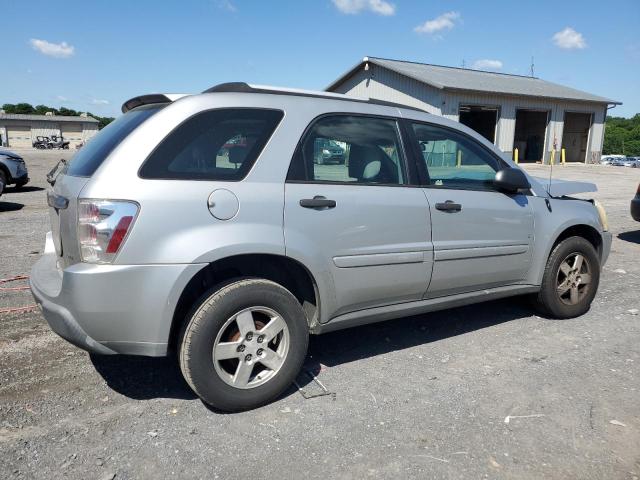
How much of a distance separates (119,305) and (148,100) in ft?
4.42

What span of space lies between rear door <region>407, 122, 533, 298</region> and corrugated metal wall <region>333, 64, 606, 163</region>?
69.8 feet

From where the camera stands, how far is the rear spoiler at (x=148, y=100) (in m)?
3.13

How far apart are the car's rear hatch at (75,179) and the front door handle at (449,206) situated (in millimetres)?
1982

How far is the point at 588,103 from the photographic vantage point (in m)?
32.1

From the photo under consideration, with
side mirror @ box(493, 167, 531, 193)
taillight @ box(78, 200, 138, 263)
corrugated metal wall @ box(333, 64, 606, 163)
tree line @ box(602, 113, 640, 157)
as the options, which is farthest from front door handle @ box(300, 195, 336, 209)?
tree line @ box(602, 113, 640, 157)

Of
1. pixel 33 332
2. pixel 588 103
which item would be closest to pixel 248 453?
pixel 33 332

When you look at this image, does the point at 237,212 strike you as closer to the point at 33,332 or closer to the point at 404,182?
the point at 404,182

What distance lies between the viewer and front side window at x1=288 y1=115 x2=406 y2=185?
329 centimetres

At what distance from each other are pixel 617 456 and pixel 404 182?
2.03 meters

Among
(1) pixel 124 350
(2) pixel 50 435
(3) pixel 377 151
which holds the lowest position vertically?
(2) pixel 50 435

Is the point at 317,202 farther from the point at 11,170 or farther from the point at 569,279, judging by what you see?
the point at 11,170

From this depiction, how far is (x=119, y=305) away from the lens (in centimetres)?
274

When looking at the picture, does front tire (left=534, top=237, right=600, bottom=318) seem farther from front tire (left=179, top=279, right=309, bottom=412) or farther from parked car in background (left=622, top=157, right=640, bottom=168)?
parked car in background (left=622, top=157, right=640, bottom=168)

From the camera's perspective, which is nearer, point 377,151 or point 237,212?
point 237,212
